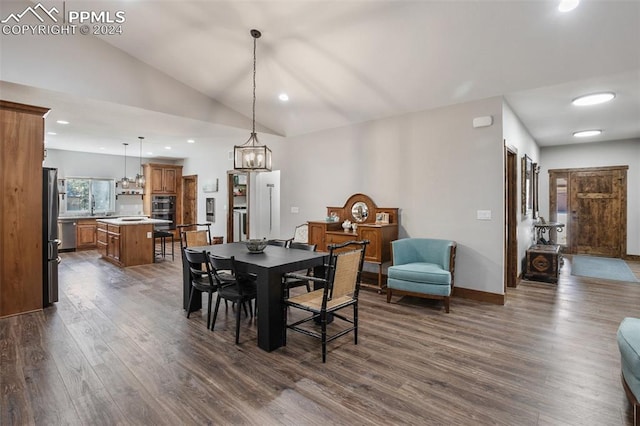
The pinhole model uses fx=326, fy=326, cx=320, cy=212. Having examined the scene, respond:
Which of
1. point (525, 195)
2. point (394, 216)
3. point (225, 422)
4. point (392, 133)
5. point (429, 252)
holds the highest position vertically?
point (392, 133)

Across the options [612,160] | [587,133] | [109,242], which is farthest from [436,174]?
[109,242]

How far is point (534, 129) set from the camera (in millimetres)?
6121

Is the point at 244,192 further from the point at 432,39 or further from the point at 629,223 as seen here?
the point at 629,223

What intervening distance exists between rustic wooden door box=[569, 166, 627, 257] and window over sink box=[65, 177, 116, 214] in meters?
12.2

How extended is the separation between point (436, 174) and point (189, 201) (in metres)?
8.20

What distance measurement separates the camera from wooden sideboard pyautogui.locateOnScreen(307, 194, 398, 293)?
4.64 metres

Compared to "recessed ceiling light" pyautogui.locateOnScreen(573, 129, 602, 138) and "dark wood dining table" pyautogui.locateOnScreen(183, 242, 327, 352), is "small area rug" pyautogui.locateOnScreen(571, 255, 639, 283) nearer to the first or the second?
"recessed ceiling light" pyautogui.locateOnScreen(573, 129, 602, 138)

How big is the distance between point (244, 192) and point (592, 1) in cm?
776

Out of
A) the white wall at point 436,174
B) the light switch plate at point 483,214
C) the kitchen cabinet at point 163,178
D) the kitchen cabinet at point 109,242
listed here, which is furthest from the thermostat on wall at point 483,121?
the kitchen cabinet at point 163,178

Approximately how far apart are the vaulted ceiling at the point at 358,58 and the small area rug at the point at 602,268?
2.66 meters

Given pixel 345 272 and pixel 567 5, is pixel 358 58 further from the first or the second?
pixel 345 272

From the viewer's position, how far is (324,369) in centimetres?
254

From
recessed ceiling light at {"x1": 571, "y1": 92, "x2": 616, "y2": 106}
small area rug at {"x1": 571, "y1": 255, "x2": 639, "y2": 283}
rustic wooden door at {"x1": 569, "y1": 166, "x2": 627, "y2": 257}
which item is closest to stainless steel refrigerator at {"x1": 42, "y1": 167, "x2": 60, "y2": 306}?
recessed ceiling light at {"x1": 571, "y1": 92, "x2": 616, "y2": 106}

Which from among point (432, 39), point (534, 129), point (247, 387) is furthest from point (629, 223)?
point (247, 387)
